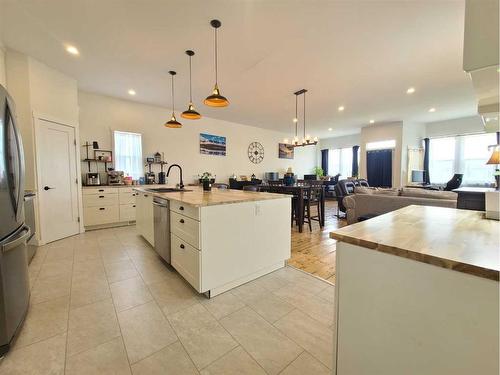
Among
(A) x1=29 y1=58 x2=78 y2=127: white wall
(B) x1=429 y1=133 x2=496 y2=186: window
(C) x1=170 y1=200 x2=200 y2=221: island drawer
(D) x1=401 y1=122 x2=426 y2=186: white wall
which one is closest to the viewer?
(C) x1=170 y1=200 x2=200 y2=221: island drawer

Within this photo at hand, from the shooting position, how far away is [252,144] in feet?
25.3

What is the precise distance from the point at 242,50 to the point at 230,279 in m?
2.97

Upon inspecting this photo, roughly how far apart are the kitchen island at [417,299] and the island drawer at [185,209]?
1.28 m

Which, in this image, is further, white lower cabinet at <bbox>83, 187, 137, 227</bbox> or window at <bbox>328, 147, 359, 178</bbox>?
window at <bbox>328, 147, 359, 178</bbox>

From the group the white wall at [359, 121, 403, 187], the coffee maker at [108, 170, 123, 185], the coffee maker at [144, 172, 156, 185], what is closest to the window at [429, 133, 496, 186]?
the white wall at [359, 121, 403, 187]

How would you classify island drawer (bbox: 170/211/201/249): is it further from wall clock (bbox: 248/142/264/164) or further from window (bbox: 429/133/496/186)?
window (bbox: 429/133/496/186)

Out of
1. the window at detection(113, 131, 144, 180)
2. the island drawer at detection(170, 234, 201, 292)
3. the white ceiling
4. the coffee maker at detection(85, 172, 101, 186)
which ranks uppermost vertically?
the white ceiling

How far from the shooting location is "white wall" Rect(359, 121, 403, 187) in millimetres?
6945

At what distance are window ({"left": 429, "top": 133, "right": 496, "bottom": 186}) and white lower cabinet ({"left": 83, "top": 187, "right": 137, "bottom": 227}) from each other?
925 centimetres

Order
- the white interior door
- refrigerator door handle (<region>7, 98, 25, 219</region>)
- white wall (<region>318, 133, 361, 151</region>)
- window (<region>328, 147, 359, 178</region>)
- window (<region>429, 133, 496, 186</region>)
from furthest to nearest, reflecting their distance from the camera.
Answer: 1. window (<region>328, 147, 359, 178</region>)
2. white wall (<region>318, 133, 361, 151</region>)
3. window (<region>429, 133, 496, 186</region>)
4. the white interior door
5. refrigerator door handle (<region>7, 98, 25, 219</region>)

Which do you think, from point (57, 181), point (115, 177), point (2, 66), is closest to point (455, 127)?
point (115, 177)

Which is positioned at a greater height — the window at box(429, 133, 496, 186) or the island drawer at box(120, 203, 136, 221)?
the window at box(429, 133, 496, 186)

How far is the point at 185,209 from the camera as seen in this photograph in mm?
2025

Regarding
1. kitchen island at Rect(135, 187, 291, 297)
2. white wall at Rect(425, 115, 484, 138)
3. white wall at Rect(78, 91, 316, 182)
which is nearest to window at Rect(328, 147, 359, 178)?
white wall at Rect(78, 91, 316, 182)
